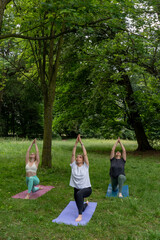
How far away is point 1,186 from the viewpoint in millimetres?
8273

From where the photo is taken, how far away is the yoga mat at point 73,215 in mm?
5293

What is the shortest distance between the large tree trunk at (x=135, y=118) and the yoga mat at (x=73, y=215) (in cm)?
1185

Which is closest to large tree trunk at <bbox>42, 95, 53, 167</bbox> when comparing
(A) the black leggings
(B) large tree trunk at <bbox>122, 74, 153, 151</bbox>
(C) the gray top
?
(C) the gray top

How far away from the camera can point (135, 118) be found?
18.4 metres

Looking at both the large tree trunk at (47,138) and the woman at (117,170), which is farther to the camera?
the large tree trunk at (47,138)

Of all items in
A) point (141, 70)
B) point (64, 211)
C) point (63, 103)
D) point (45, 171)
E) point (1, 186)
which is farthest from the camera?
point (63, 103)

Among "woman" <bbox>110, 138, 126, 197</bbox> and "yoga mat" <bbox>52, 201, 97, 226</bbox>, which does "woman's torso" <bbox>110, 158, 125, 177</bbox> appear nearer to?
"woman" <bbox>110, 138, 126, 197</bbox>

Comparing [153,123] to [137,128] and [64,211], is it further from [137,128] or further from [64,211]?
[64,211]

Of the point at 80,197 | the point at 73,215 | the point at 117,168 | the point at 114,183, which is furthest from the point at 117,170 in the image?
the point at 73,215

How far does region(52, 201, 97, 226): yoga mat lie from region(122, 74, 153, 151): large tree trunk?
11.9 metres

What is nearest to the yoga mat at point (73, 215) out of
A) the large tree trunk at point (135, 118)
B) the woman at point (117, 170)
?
the woman at point (117, 170)

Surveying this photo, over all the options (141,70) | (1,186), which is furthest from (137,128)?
(1,186)

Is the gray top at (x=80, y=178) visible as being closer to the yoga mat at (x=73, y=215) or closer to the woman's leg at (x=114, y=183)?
the yoga mat at (x=73, y=215)

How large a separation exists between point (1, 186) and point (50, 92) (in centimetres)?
480
